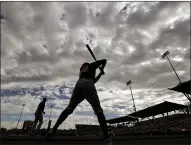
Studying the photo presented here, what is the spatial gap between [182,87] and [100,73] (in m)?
11.9

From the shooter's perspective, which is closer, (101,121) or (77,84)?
(101,121)

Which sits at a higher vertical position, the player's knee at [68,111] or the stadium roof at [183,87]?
the stadium roof at [183,87]

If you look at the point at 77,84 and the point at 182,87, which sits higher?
the point at 182,87

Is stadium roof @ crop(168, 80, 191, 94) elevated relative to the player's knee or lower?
elevated

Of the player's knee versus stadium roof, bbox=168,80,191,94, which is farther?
stadium roof, bbox=168,80,191,94

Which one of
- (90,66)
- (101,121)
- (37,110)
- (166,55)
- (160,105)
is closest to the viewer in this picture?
(101,121)

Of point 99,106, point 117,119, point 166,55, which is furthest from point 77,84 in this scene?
point 166,55

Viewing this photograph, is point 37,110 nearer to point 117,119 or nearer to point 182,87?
point 182,87

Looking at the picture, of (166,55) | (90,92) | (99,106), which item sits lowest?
(99,106)

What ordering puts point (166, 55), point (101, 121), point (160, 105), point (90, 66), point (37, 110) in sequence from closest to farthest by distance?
point (101, 121) → point (90, 66) → point (37, 110) → point (160, 105) → point (166, 55)

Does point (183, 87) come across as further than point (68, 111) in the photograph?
Yes

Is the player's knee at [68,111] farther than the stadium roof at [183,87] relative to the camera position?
No

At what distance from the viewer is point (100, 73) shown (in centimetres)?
449

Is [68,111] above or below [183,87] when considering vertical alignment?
below
